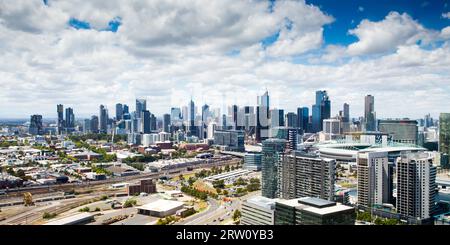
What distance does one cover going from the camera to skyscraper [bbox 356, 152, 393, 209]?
7.01 metres

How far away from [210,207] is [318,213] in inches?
167

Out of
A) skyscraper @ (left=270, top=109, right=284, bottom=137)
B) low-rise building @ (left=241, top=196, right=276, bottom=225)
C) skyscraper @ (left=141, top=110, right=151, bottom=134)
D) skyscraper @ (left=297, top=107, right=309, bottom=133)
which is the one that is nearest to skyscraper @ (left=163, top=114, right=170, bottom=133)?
skyscraper @ (left=141, top=110, right=151, bottom=134)

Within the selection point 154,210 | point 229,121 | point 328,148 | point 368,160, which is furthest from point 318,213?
point 229,121

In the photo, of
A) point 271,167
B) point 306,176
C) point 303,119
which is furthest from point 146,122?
point 306,176

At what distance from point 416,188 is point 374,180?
933 millimetres

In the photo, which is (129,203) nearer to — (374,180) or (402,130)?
(374,180)

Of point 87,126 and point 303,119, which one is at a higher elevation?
point 303,119

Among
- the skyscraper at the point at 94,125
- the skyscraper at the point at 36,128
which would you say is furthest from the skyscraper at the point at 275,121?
the skyscraper at the point at 36,128

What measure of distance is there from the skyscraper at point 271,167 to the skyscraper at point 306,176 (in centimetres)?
17

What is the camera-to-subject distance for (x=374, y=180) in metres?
7.11

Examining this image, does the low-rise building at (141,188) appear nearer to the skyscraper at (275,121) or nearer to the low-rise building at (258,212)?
the low-rise building at (258,212)

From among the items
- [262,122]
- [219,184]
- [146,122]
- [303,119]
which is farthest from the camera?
[146,122]

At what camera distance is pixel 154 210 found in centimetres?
584
